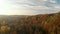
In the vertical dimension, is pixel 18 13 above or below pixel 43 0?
below

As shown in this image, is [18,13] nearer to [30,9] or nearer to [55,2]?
[30,9]

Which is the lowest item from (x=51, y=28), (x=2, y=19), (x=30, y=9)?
(x=51, y=28)

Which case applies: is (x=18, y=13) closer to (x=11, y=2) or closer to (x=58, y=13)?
(x=11, y=2)

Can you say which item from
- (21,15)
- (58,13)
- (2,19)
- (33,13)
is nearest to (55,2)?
(58,13)

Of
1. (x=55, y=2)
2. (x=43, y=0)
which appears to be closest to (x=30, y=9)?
(x=43, y=0)

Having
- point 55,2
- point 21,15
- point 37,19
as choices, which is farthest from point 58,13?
point 21,15

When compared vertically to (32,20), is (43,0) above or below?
above
